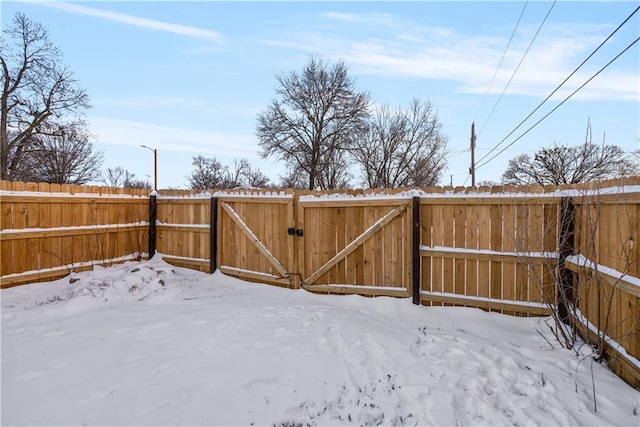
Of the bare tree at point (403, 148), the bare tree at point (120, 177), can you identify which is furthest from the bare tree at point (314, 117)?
the bare tree at point (120, 177)

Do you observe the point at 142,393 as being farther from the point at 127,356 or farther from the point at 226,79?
the point at 226,79

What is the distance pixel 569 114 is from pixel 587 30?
3.05m

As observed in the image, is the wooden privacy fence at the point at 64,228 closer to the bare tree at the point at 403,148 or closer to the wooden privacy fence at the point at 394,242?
the wooden privacy fence at the point at 394,242

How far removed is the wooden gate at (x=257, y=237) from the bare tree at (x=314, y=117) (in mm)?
14265

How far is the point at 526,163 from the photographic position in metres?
22.3

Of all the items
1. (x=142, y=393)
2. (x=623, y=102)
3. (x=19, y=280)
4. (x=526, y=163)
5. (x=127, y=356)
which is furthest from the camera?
(x=526, y=163)

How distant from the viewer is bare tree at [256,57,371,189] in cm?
1961

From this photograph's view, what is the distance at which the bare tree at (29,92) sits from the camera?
51.4 feet

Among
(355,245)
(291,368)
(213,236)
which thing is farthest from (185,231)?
(291,368)

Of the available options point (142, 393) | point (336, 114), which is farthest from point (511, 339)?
point (336, 114)

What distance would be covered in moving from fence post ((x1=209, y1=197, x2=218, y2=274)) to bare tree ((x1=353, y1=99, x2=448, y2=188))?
14392 millimetres

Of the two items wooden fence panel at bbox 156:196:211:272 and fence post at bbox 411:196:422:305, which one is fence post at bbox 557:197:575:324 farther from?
wooden fence panel at bbox 156:196:211:272

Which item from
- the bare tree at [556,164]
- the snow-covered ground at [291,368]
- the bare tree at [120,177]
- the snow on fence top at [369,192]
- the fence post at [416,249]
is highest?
the bare tree at [120,177]

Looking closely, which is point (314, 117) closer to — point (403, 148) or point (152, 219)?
point (403, 148)
